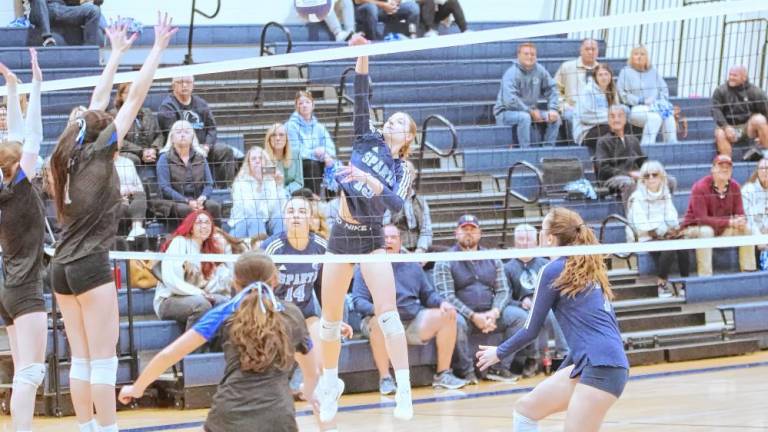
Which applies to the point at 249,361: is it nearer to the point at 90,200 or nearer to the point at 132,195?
the point at 90,200

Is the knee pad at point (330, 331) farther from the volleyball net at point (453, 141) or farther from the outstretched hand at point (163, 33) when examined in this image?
the volleyball net at point (453, 141)

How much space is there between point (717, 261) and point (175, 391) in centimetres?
608

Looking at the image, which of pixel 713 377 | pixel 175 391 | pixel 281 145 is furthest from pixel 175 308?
pixel 713 377

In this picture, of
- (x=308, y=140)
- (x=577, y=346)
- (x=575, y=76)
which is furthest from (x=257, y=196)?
(x=577, y=346)

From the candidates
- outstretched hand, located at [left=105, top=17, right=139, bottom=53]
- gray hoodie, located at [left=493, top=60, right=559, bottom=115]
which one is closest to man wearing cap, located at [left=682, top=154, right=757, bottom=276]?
gray hoodie, located at [left=493, top=60, right=559, bottom=115]

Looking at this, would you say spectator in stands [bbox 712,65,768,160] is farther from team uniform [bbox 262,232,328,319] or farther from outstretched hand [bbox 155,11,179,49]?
outstretched hand [bbox 155,11,179,49]

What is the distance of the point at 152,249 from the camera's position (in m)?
11.1

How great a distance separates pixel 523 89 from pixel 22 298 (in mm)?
7984

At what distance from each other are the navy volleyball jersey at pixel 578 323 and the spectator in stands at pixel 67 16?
8.30 m

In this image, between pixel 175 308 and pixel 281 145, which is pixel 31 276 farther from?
pixel 281 145

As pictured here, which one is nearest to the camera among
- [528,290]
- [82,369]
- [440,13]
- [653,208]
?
[82,369]

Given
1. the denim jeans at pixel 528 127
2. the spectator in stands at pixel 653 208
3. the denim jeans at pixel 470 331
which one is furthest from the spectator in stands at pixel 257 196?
the spectator in stands at pixel 653 208

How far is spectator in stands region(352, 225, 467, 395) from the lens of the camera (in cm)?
1074

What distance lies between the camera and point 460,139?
45.5 ft
